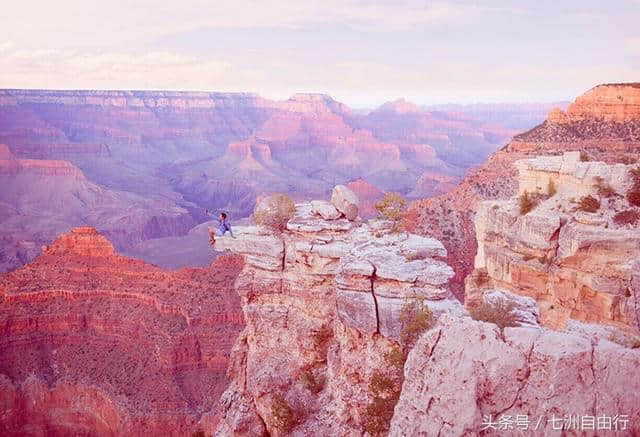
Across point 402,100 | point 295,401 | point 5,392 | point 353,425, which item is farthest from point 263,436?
point 402,100

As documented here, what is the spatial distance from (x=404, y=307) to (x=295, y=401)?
404 cm

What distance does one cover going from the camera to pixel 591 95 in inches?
1816

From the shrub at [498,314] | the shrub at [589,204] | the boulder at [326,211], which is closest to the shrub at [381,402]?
the shrub at [498,314]

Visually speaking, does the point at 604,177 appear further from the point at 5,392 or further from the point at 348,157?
the point at 348,157

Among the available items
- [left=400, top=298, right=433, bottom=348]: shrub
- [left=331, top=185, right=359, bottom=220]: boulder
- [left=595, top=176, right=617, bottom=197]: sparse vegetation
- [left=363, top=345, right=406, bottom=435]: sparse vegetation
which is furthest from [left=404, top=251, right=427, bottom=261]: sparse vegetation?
[left=595, top=176, right=617, bottom=197]: sparse vegetation

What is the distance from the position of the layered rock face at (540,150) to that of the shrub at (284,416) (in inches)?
843

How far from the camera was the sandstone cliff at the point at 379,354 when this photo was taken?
22.9 ft

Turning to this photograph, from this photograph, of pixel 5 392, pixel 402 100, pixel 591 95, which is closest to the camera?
pixel 5 392

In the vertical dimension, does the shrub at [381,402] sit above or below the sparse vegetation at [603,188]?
below

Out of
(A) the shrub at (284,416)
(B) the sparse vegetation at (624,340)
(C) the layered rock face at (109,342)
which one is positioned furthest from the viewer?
(C) the layered rock face at (109,342)

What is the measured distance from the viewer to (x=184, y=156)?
494 feet

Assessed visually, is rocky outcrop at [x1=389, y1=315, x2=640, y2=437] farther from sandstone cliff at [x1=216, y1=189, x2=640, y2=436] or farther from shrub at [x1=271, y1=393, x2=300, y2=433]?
shrub at [x1=271, y1=393, x2=300, y2=433]

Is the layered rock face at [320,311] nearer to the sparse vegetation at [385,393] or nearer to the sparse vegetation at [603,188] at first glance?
the sparse vegetation at [385,393]

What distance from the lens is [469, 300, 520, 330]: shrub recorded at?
1012 centimetres
